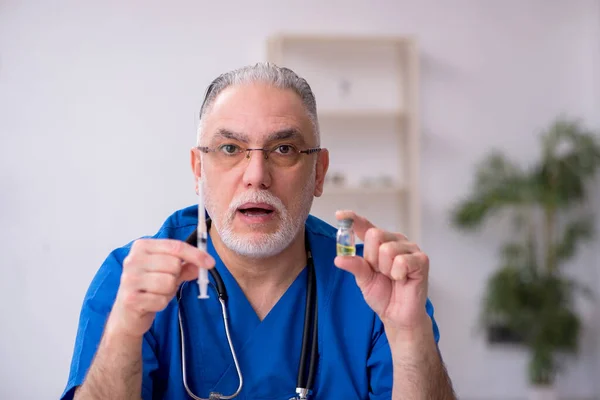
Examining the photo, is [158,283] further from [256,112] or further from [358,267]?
[256,112]

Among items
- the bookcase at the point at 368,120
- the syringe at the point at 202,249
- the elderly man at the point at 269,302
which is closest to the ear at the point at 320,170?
the elderly man at the point at 269,302

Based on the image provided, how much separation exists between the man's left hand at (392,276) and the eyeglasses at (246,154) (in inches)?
13.2

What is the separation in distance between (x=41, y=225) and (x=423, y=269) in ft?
10.4

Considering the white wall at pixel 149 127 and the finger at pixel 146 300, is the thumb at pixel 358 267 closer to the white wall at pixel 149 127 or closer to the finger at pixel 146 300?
the finger at pixel 146 300

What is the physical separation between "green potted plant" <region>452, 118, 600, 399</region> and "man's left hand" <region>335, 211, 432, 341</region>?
108 inches

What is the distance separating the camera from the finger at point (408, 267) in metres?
1.29

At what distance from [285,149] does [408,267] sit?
490 mm

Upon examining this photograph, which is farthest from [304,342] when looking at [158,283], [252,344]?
[158,283]

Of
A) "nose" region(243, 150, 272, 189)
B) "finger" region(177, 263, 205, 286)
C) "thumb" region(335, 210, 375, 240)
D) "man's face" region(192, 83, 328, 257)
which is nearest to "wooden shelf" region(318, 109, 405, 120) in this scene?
"man's face" region(192, 83, 328, 257)

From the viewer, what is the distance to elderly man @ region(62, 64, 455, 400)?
1.41 m

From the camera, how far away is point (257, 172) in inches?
60.9

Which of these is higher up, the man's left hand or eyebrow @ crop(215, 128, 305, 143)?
eyebrow @ crop(215, 128, 305, 143)

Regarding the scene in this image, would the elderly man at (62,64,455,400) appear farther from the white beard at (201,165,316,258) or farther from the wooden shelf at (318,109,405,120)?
the wooden shelf at (318,109,405,120)

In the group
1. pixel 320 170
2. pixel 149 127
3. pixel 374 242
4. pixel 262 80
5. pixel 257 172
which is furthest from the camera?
pixel 149 127
